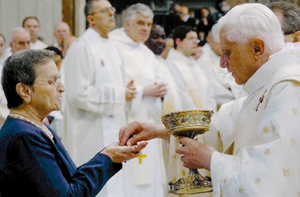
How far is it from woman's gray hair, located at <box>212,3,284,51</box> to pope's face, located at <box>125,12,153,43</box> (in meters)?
3.72

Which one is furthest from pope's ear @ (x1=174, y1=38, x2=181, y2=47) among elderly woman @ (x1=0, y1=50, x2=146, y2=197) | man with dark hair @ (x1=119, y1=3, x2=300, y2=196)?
elderly woman @ (x1=0, y1=50, x2=146, y2=197)

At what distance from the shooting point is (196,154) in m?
3.06

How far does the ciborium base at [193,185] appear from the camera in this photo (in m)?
3.17

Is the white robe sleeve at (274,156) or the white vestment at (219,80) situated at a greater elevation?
the white robe sleeve at (274,156)

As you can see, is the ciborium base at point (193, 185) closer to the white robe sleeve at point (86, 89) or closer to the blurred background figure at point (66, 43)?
the white robe sleeve at point (86, 89)

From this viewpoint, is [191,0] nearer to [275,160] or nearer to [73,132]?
[73,132]

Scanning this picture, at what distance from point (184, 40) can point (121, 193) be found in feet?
10.6

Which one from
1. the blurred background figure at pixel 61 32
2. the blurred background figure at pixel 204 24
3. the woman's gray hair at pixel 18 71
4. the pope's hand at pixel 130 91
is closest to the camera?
the woman's gray hair at pixel 18 71

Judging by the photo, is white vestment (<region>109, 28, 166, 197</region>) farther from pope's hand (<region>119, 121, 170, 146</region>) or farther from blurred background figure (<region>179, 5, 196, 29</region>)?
blurred background figure (<region>179, 5, 196, 29</region>)

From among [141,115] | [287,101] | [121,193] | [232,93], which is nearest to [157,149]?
[141,115]

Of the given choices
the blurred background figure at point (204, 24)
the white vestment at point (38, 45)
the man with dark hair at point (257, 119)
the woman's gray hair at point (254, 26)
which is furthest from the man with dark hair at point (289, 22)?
the blurred background figure at point (204, 24)

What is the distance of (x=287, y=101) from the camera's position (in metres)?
2.83

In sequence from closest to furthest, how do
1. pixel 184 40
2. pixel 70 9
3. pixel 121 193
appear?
1. pixel 121 193
2. pixel 184 40
3. pixel 70 9

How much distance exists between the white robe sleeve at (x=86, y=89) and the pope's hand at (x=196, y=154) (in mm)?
2739
